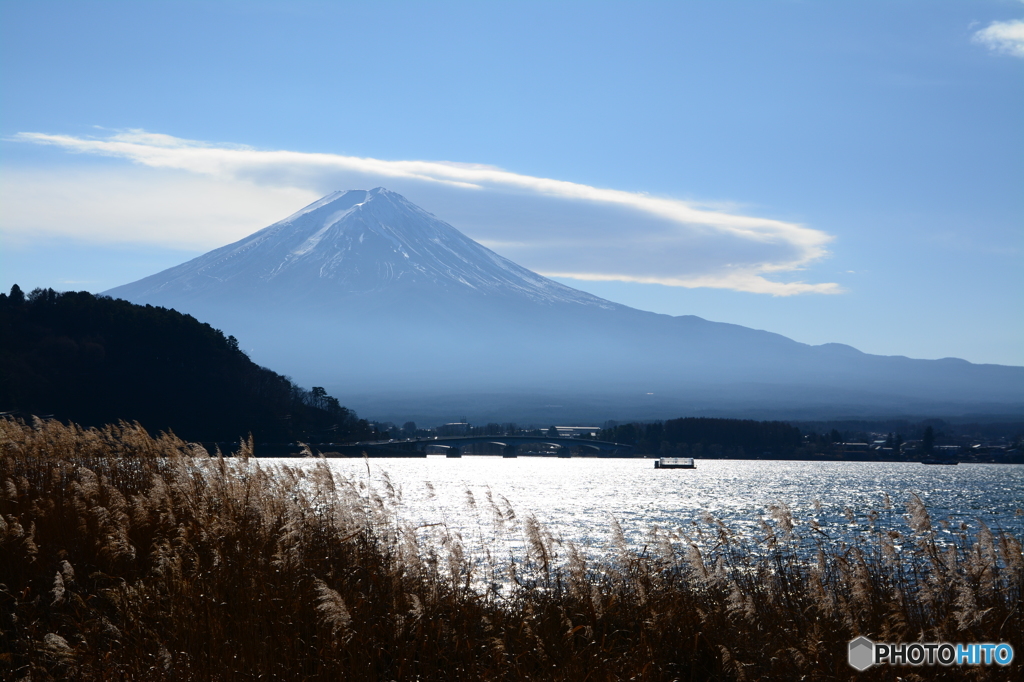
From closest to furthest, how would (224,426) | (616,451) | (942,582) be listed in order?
(942,582)
(224,426)
(616,451)

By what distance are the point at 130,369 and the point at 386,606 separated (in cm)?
8465

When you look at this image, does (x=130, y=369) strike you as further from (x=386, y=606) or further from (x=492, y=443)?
(x=386, y=606)

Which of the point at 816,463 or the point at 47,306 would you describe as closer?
the point at 47,306

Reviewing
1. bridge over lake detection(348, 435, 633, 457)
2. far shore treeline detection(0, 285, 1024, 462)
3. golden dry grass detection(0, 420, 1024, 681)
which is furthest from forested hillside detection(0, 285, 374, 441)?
golden dry grass detection(0, 420, 1024, 681)

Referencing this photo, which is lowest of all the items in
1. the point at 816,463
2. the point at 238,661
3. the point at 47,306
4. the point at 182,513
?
the point at 816,463

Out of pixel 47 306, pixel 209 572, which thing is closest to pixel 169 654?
pixel 209 572

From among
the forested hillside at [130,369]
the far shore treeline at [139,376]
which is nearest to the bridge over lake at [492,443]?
the far shore treeline at [139,376]

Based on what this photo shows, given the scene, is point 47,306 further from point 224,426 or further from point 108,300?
point 224,426

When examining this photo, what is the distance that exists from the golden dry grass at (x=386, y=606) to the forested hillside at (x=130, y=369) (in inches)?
2847

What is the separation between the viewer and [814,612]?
25.2 ft

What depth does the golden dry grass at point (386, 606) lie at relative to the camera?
5848mm

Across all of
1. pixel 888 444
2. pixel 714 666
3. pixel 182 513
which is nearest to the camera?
pixel 714 666

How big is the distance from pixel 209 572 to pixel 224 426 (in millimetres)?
81545

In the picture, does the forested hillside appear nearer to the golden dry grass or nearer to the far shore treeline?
the far shore treeline
